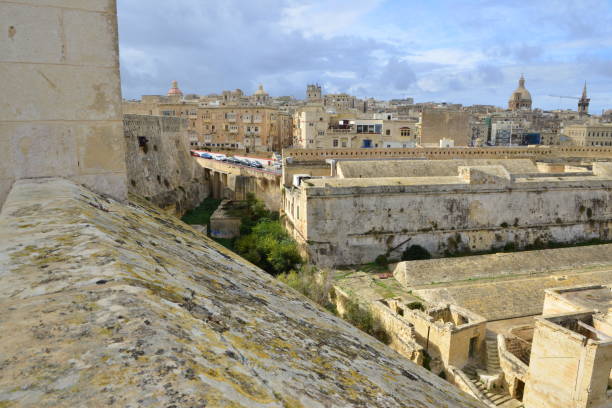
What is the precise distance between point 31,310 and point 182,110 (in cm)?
4554

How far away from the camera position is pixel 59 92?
3172mm

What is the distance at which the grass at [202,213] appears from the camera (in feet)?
82.1

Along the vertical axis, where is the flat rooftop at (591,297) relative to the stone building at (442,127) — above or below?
below

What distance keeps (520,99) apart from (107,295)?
105m

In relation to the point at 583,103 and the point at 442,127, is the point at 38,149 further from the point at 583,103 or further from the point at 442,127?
the point at 583,103

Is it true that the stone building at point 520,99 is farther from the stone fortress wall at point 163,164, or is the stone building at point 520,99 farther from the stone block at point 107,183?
the stone block at point 107,183

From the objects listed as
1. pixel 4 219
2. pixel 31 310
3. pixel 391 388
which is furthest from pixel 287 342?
pixel 4 219

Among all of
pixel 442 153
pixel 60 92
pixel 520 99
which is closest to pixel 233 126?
pixel 442 153

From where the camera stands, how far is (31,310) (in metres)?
1.29

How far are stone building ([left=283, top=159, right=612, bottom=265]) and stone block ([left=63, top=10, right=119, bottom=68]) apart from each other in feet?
46.7

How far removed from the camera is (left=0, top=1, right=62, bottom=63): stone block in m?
2.91

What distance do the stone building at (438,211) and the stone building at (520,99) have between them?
79.3 metres

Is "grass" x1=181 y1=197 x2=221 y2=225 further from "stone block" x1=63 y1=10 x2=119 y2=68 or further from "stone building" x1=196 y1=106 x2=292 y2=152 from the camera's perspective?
"stone block" x1=63 y1=10 x2=119 y2=68

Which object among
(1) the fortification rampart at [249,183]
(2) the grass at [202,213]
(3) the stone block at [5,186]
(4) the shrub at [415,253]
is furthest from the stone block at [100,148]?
(1) the fortification rampart at [249,183]
